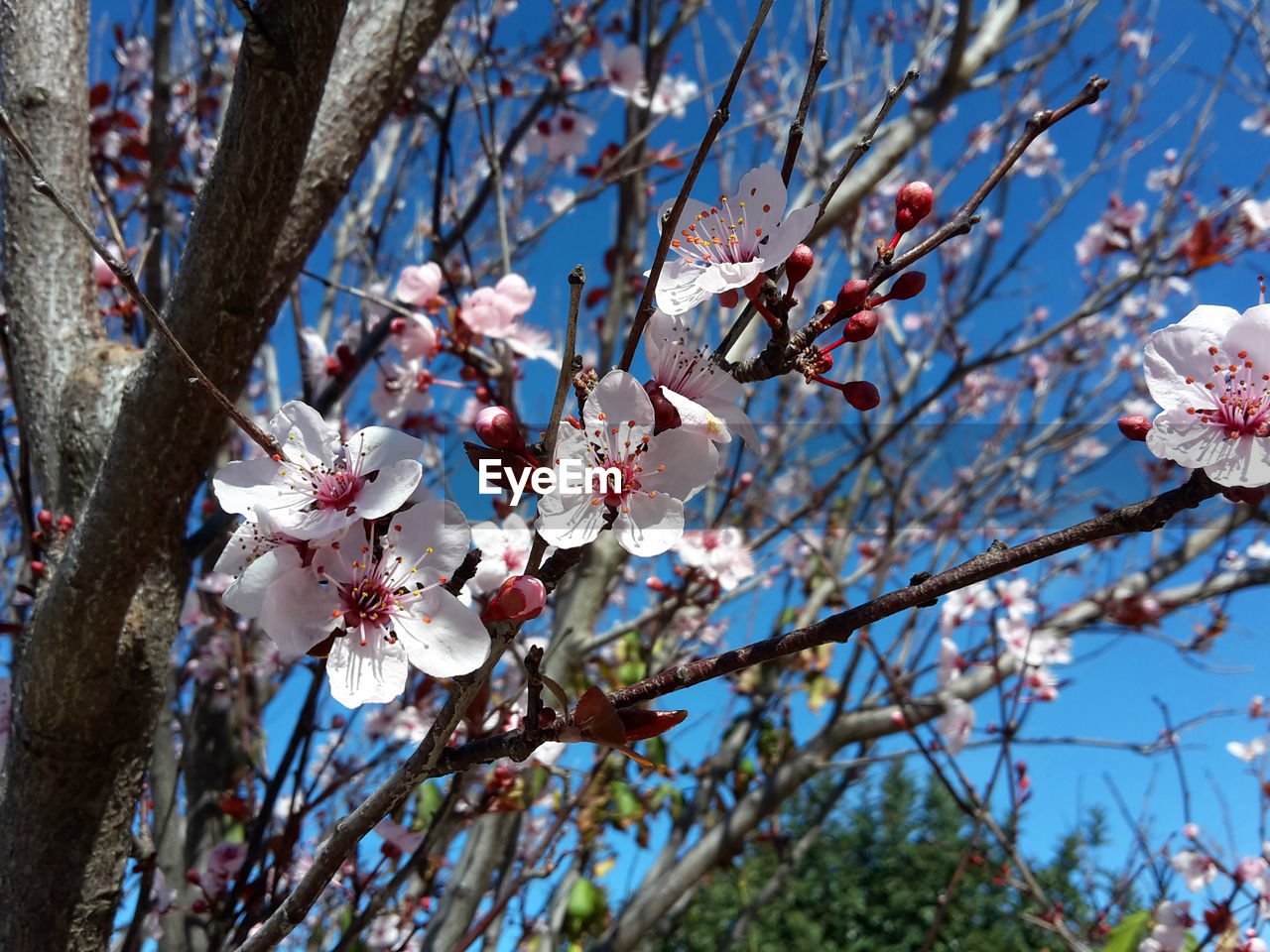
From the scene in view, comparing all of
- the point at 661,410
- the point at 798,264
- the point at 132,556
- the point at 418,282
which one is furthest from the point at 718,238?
the point at 418,282

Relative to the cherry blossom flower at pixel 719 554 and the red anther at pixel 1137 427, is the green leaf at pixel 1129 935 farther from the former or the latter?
the red anther at pixel 1137 427

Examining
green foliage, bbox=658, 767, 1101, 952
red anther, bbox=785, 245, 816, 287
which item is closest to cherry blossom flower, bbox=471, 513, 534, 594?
red anther, bbox=785, 245, 816, 287

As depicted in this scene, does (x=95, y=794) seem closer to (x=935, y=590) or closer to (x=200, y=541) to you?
(x=200, y=541)

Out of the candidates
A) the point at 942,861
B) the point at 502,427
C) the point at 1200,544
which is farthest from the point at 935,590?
the point at 942,861

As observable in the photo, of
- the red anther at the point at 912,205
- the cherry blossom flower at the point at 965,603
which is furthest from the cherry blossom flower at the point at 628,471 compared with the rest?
the cherry blossom flower at the point at 965,603

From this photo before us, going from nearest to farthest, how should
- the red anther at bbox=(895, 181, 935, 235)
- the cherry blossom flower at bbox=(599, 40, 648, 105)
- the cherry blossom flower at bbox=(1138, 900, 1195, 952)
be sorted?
the red anther at bbox=(895, 181, 935, 235), the cherry blossom flower at bbox=(1138, 900, 1195, 952), the cherry blossom flower at bbox=(599, 40, 648, 105)

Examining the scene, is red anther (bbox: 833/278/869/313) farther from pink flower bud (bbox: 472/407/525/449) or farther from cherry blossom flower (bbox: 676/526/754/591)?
cherry blossom flower (bbox: 676/526/754/591)

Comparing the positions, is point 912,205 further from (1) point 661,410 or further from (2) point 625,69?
(2) point 625,69
